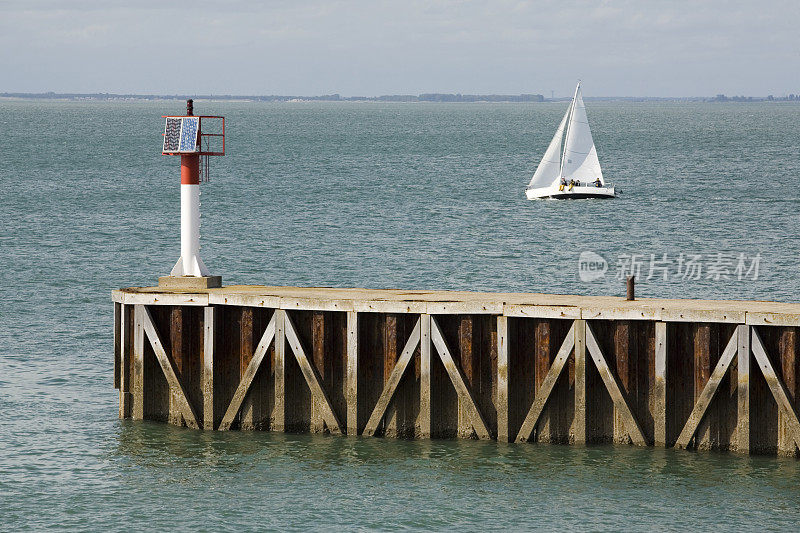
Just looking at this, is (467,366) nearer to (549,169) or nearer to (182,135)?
(182,135)

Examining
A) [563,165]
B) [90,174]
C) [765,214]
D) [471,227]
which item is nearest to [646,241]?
[471,227]

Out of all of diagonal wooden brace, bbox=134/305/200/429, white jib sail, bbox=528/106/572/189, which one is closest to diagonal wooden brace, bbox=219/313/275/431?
diagonal wooden brace, bbox=134/305/200/429

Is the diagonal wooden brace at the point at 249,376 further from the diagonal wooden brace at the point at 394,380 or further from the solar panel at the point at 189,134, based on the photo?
the solar panel at the point at 189,134

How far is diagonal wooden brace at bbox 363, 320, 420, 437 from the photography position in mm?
24375

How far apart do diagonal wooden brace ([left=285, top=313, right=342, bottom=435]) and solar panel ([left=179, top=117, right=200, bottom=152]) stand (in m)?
4.96

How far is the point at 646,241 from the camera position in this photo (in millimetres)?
64375

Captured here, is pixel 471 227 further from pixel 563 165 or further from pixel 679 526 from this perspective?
pixel 679 526

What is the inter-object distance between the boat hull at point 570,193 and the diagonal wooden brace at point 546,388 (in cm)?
6801

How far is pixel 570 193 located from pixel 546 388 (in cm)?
6895

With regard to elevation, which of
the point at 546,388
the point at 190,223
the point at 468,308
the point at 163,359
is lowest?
the point at 546,388

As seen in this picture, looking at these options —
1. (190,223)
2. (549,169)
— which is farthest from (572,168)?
(190,223)

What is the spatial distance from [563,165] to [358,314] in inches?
2880

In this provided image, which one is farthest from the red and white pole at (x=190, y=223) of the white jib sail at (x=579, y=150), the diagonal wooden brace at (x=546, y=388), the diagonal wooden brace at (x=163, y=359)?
the white jib sail at (x=579, y=150)

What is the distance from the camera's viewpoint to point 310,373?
24.8m
